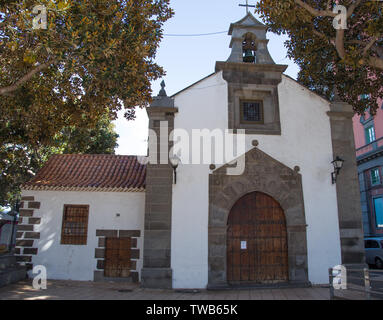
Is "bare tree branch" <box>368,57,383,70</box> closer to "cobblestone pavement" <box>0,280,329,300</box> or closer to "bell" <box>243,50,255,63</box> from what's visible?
"bell" <box>243,50,255,63</box>

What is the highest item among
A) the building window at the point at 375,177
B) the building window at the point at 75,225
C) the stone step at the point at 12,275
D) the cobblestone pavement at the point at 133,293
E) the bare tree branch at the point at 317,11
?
the bare tree branch at the point at 317,11

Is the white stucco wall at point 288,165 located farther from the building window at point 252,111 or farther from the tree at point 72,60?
the tree at point 72,60

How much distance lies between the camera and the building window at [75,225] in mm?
10648

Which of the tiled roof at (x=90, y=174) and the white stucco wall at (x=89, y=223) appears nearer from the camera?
the white stucco wall at (x=89, y=223)

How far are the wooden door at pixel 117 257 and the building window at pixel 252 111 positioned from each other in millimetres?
5795

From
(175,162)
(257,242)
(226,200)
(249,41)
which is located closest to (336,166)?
(257,242)

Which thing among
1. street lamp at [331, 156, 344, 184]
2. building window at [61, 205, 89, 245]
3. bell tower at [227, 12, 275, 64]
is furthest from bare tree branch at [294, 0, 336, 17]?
building window at [61, 205, 89, 245]

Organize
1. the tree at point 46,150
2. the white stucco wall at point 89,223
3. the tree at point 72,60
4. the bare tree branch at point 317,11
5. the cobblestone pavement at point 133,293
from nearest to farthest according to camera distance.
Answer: the tree at point 72,60 → the cobblestone pavement at point 133,293 → the bare tree branch at point 317,11 → the white stucco wall at point 89,223 → the tree at point 46,150

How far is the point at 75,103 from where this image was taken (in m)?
9.94

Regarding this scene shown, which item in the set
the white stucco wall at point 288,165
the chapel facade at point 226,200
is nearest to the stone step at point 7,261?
the chapel facade at point 226,200

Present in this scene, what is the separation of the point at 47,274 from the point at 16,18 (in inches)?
305

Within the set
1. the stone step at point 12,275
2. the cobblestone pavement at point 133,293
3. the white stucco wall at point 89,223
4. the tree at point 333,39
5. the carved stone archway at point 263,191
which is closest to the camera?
the cobblestone pavement at point 133,293

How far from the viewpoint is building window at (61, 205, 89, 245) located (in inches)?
419
